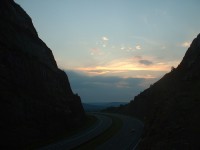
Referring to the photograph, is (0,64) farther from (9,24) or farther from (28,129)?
(9,24)

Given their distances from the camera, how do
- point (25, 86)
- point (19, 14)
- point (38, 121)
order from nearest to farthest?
point (38, 121) < point (25, 86) < point (19, 14)

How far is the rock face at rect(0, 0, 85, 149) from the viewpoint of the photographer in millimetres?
45281

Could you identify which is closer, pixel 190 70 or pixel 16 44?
pixel 190 70

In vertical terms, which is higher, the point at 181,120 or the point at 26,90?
the point at 26,90

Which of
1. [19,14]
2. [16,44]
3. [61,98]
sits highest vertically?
[19,14]

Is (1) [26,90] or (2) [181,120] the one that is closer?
(2) [181,120]

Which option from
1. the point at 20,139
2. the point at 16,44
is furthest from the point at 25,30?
the point at 20,139

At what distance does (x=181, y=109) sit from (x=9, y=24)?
44.8 metres

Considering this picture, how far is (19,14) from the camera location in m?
75.3

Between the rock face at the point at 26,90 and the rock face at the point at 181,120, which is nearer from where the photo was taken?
the rock face at the point at 181,120

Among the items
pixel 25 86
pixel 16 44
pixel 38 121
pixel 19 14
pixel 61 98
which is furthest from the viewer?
pixel 19 14

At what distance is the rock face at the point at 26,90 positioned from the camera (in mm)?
45281

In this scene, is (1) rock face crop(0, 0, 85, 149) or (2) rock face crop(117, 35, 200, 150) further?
(1) rock face crop(0, 0, 85, 149)

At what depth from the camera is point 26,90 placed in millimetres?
55125
